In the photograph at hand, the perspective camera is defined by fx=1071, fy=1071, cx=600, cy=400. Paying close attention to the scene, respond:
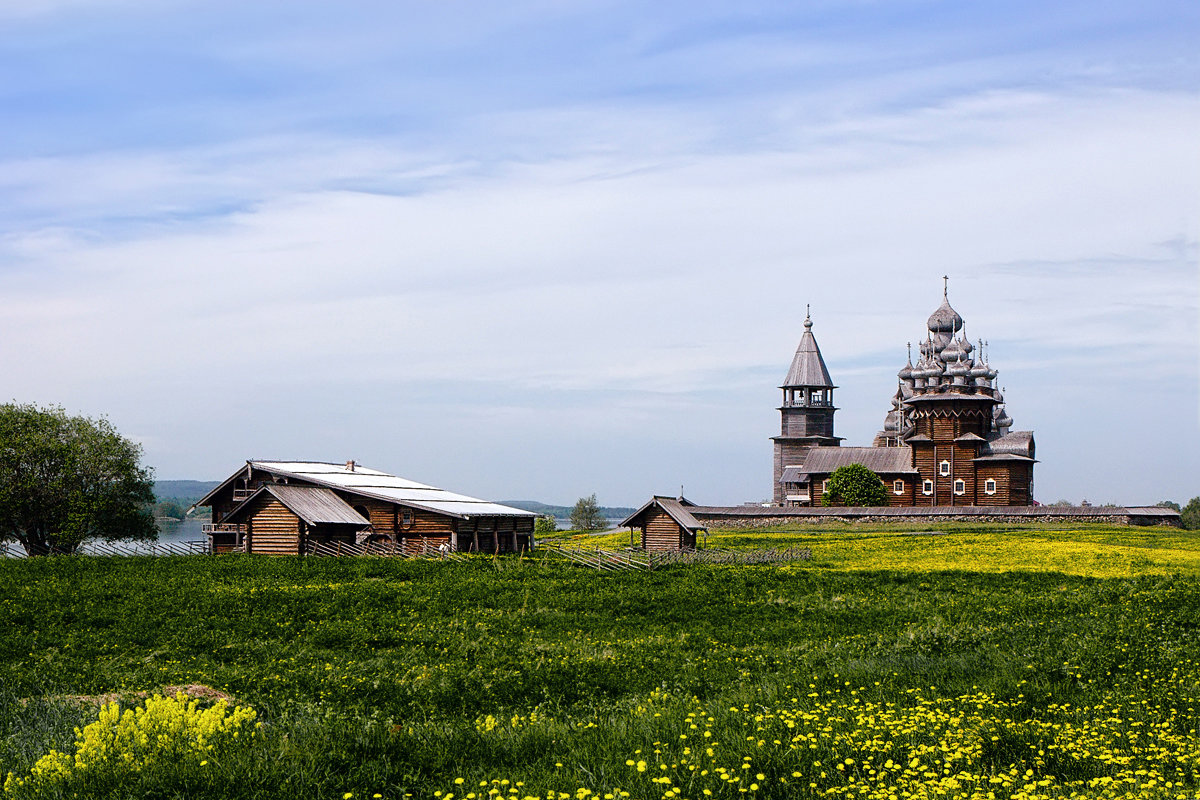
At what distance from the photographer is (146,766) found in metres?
10.2

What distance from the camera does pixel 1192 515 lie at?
393 feet

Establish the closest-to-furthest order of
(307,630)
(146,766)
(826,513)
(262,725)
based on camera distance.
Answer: (146,766)
(262,725)
(307,630)
(826,513)

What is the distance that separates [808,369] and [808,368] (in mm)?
103

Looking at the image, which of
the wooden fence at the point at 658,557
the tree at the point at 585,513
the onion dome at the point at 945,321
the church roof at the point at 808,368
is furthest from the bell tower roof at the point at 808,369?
the wooden fence at the point at 658,557

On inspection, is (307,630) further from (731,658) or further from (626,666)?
(731,658)

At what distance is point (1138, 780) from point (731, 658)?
1074 cm

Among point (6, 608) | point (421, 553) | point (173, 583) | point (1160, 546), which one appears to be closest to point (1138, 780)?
point (6, 608)

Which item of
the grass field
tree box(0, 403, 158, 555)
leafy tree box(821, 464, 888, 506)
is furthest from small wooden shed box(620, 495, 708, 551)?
leafy tree box(821, 464, 888, 506)

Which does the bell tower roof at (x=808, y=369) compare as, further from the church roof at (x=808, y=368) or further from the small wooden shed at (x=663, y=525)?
the small wooden shed at (x=663, y=525)

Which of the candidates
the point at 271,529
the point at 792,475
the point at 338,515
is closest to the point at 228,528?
the point at 271,529

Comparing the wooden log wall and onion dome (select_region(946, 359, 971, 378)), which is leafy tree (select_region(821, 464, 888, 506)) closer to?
onion dome (select_region(946, 359, 971, 378))

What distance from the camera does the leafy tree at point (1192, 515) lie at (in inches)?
4625

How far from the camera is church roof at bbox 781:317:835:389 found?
110 metres

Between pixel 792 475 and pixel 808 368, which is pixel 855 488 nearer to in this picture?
pixel 792 475
